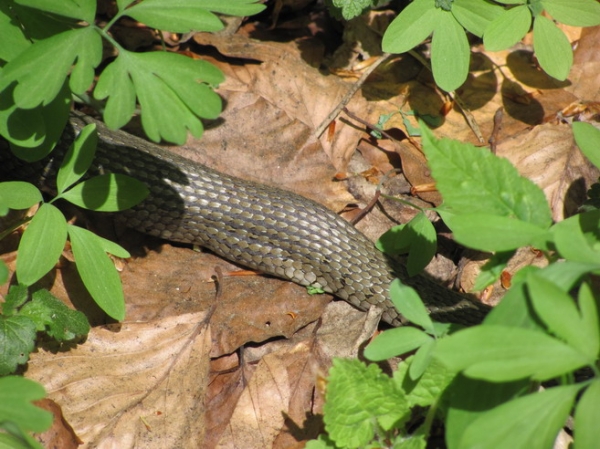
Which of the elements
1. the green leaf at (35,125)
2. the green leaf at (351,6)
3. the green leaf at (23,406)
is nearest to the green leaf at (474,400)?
the green leaf at (23,406)

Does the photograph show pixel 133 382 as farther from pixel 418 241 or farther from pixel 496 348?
pixel 496 348

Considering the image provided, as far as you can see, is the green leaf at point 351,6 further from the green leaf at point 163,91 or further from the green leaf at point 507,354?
the green leaf at point 507,354

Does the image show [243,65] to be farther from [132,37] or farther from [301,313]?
[301,313]

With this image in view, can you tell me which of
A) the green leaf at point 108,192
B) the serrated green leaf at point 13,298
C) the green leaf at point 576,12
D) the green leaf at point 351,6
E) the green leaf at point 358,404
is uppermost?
the green leaf at point 576,12

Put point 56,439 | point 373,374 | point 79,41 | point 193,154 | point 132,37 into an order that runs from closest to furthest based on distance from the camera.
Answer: point 79,41 → point 373,374 → point 56,439 → point 193,154 → point 132,37

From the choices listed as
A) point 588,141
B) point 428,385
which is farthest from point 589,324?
point 588,141

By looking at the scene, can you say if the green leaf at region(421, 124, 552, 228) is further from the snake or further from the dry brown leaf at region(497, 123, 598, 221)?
the dry brown leaf at region(497, 123, 598, 221)

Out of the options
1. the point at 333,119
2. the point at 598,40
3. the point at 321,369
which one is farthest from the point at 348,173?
the point at 598,40
